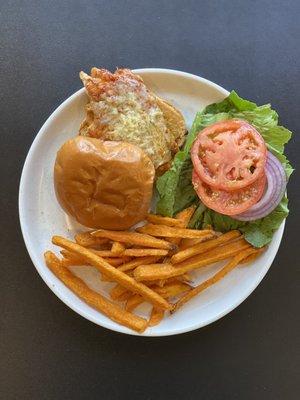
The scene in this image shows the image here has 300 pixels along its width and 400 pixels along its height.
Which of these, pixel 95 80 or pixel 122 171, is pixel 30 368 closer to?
pixel 122 171

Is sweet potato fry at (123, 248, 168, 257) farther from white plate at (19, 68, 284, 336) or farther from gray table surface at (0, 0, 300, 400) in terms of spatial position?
gray table surface at (0, 0, 300, 400)

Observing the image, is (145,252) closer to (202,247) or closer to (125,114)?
(202,247)

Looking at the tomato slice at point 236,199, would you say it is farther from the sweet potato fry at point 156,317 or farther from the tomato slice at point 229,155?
the sweet potato fry at point 156,317

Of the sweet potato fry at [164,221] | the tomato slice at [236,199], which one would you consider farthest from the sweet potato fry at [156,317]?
the tomato slice at [236,199]

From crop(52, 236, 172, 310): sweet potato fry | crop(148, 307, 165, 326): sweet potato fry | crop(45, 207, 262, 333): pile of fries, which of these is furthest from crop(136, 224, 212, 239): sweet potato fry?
crop(148, 307, 165, 326): sweet potato fry

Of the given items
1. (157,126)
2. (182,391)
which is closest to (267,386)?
(182,391)

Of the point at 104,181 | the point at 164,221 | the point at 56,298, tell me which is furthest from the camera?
the point at 56,298

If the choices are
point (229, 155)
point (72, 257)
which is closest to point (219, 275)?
point (229, 155)
